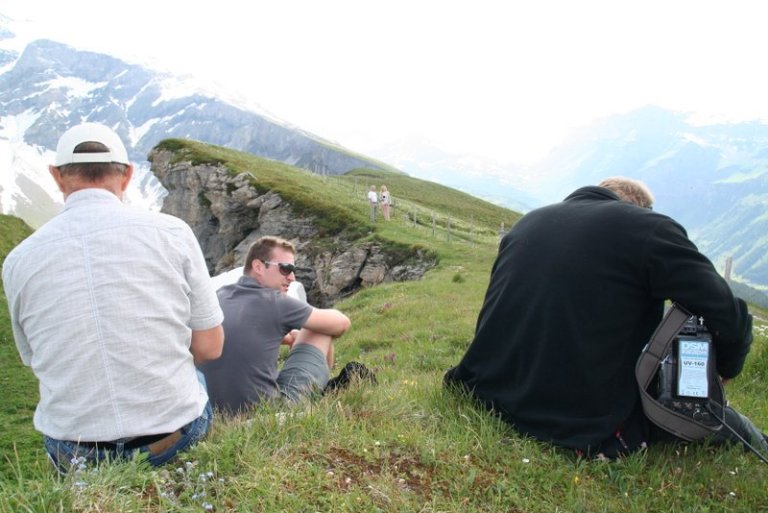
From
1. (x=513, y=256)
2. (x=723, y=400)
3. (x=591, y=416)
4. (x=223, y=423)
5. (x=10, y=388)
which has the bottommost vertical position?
(x=10, y=388)

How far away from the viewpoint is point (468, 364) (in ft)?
15.6

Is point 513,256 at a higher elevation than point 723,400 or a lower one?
higher

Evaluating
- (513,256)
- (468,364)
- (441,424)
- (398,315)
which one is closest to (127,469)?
(441,424)

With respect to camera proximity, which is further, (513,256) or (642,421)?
(513,256)

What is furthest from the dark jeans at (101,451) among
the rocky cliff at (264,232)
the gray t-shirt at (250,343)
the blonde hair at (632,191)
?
the rocky cliff at (264,232)

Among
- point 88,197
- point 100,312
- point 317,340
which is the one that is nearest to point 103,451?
point 100,312

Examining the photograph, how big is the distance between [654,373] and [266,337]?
343 centimetres

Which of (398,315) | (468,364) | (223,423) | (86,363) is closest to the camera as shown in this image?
(86,363)

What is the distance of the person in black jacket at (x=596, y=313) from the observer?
3.74m

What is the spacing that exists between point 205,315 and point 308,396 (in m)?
1.43

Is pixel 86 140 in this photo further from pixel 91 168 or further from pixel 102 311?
pixel 102 311

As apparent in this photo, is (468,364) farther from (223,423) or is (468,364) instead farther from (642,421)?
(223,423)

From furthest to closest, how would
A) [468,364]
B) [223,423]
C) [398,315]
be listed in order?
[398,315] < [468,364] < [223,423]

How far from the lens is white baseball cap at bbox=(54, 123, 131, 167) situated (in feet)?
11.5
